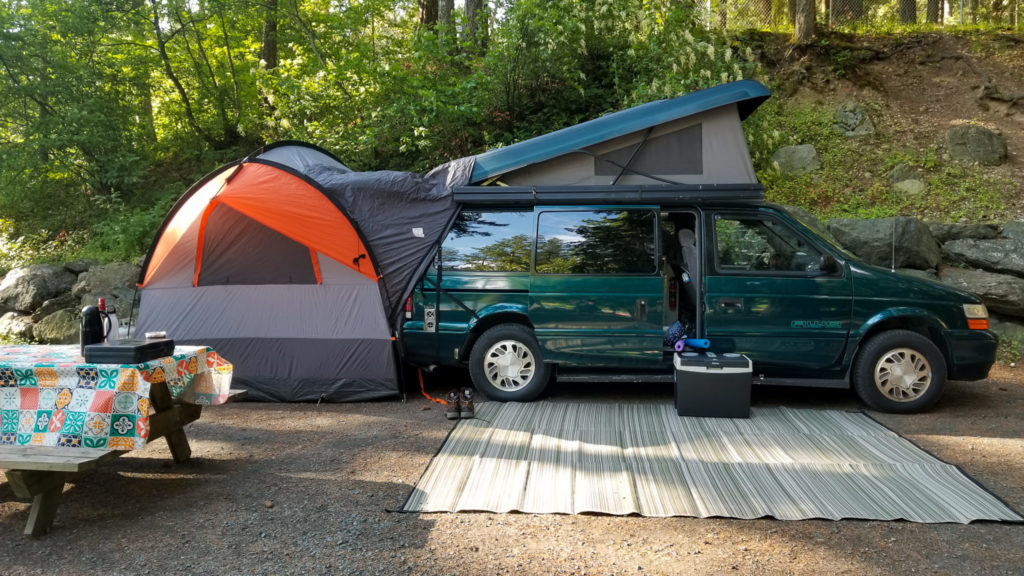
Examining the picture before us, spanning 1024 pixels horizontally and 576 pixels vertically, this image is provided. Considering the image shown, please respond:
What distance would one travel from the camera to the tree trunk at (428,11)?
14.7 meters

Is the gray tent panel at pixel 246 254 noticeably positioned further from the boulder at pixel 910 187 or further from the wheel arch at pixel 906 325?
the boulder at pixel 910 187

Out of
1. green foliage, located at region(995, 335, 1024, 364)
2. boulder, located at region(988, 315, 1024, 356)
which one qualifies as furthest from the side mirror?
boulder, located at region(988, 315, 1024, 356)

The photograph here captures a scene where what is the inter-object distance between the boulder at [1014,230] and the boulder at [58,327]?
13.2 m

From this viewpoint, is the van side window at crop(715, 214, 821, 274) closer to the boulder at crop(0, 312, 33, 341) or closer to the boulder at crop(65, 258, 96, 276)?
the boulder at crop(0, 312, 33, 341)

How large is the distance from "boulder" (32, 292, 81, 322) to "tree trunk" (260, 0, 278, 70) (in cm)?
606

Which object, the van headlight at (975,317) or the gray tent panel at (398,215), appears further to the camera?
the gray tent panel at (398,215)

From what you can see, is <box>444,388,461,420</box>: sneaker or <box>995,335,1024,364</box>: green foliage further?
<box>995,335,1024,364</box>: green foliage

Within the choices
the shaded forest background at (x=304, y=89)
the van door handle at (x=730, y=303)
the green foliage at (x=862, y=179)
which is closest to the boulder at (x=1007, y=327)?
the green foliage at (x=862, y=179)

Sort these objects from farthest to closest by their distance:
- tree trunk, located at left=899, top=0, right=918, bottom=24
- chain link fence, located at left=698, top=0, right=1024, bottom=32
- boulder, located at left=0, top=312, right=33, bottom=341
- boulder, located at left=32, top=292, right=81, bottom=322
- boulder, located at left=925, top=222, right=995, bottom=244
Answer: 1. tree trunk, located at left=899, top=0, right=918, bottom=24
2. chain link fence, located at left=698, top=0, right=1024, bottom=32
3. boulder, located at left=32, top=292, right=81, bottom=322
4. boulder, located at left=0, top=312, right=33, bottom=341
5. boulder, located at left=925, top=222, right=995, bottom=244

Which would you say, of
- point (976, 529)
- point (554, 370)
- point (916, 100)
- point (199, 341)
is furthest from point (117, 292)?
point (916, 100)

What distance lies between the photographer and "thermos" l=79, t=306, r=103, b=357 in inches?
163

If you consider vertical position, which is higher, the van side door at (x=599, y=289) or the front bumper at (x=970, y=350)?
the van side door at (x=599, y=289)

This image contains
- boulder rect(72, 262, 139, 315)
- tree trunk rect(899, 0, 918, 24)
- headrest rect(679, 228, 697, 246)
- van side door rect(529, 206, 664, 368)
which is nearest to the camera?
van side door rect(529, 206, 664, 368)

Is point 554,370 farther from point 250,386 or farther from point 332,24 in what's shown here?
point 332,24
